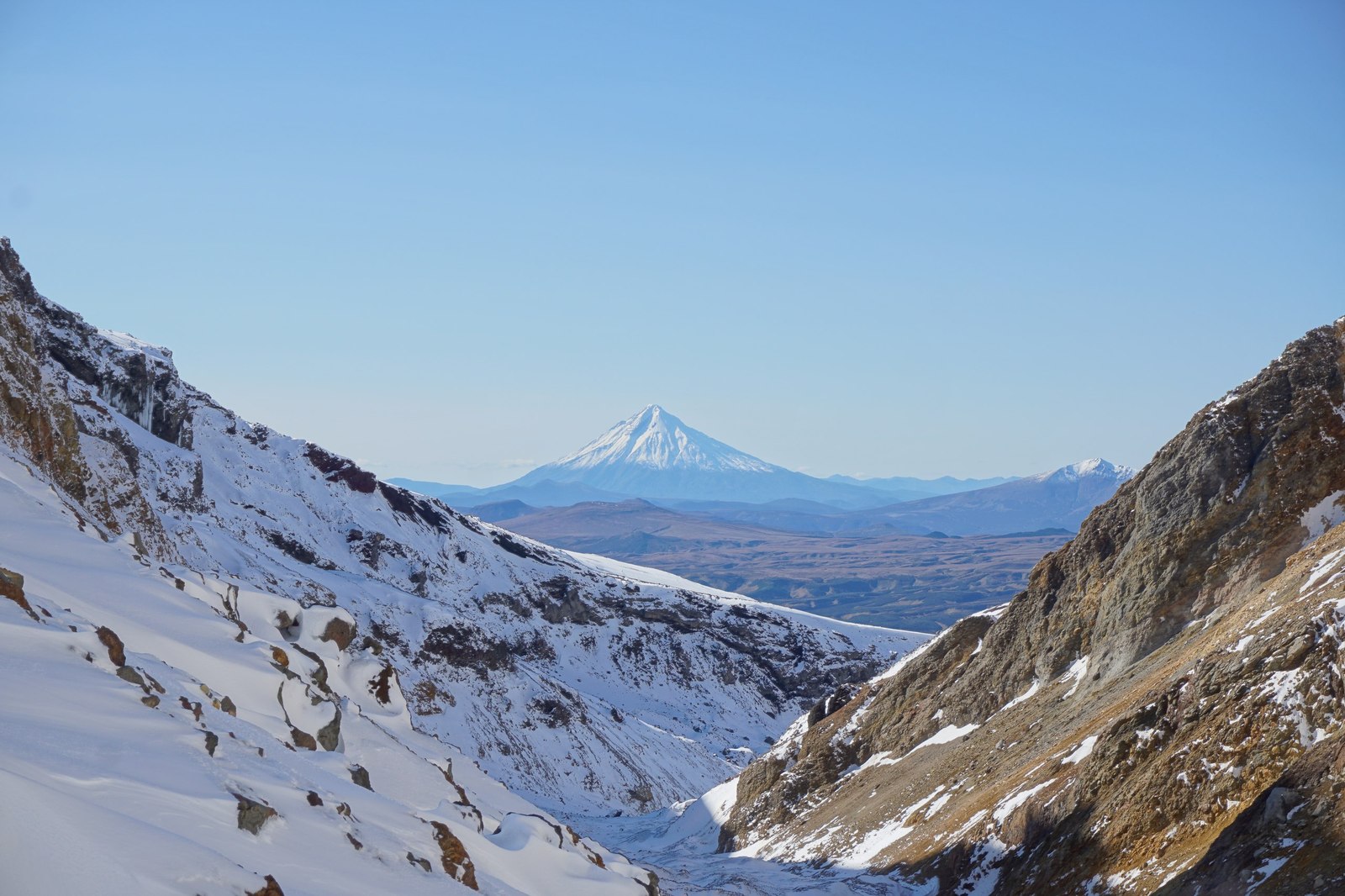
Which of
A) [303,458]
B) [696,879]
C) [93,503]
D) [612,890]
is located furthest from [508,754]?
[612,890]

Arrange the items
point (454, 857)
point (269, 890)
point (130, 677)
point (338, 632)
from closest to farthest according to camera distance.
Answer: point (269, 890) → point (130, 677) → point (454, 857) → point (338, 632)

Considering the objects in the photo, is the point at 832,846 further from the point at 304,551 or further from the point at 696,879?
the point at 304,551

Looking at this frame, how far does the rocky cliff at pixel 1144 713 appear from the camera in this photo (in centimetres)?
2161

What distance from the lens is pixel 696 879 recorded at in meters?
43.3

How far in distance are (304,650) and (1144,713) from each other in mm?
22125

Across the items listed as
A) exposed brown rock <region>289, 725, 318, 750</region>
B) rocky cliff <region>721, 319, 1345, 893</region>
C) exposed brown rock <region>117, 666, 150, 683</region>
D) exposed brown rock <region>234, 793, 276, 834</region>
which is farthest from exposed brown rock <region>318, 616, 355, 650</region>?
rocky cliff <region>721, 319, 1345, 893</region>

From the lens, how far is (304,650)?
26.2 metres

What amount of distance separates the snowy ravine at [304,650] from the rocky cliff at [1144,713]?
12.4 metres

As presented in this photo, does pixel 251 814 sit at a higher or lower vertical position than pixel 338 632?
lower

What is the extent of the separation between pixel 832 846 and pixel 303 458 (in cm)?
9648

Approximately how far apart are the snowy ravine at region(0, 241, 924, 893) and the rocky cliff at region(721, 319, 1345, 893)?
40.7 ft

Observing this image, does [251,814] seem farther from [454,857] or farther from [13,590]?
[13,590]

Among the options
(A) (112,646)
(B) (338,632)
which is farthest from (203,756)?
(B) (338,632)

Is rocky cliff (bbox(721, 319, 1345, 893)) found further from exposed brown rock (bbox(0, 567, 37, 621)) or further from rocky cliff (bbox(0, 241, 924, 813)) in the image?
exposed brown rock (bbox(0, 567, 37, 621))
